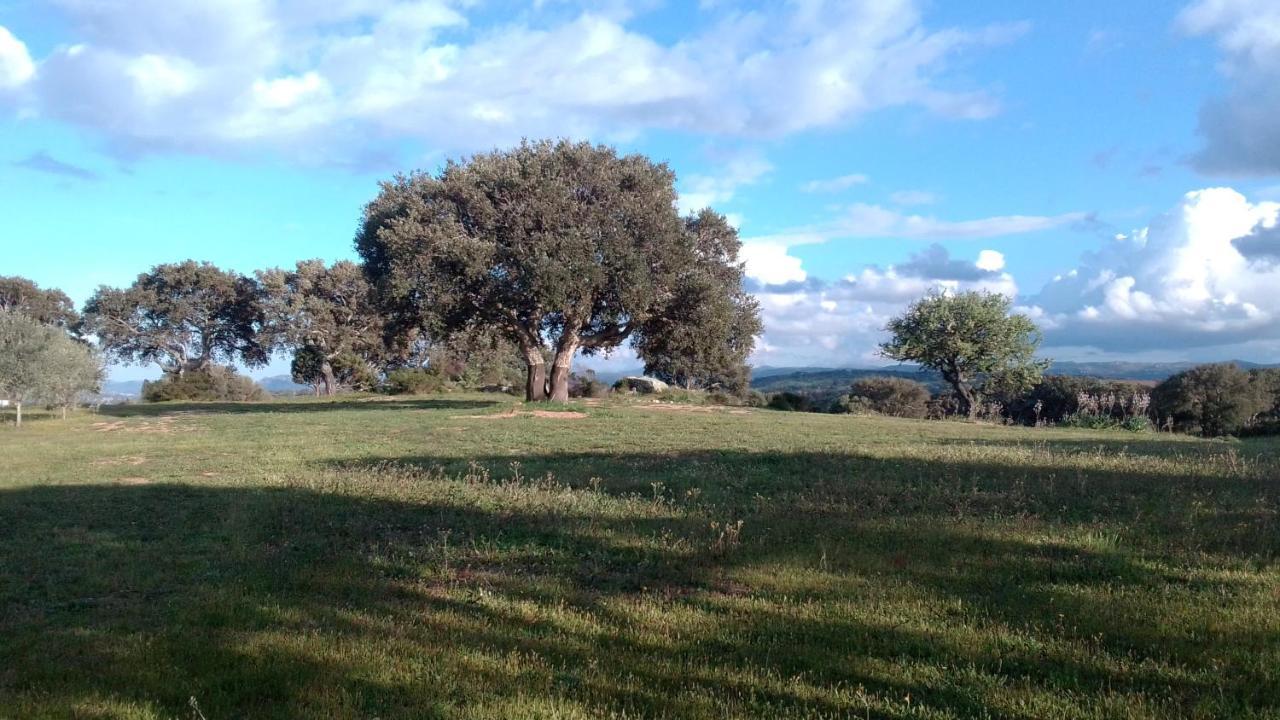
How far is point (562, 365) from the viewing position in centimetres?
3148

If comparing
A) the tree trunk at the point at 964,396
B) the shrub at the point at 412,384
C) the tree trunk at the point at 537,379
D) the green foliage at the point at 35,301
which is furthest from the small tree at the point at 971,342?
the green foliage at the point at 35,301

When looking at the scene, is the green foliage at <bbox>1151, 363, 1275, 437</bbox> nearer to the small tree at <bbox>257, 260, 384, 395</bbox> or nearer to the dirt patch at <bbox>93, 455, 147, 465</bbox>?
the dirt patch at <bbox>93, 455, 147, 465</bbox>

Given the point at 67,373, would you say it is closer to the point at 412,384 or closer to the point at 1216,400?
the point at 412,384

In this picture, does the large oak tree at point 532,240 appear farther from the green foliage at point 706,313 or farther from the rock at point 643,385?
the rock at point 643,385

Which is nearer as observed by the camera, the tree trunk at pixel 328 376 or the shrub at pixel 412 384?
the shrub at pixel 412 384

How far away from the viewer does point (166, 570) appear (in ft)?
22.3

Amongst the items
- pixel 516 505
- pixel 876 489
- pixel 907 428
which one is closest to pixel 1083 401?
pixel 907 428

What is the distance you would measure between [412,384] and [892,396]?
26.9 m

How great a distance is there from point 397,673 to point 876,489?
21.5 feet

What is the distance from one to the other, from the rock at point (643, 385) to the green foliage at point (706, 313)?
1236 centimetres

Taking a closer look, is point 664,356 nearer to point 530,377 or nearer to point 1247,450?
point 530,377

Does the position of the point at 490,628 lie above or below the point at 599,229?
below

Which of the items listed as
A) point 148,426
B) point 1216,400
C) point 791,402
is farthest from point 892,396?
point 148,426

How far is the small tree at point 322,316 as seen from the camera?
57.5 metres
